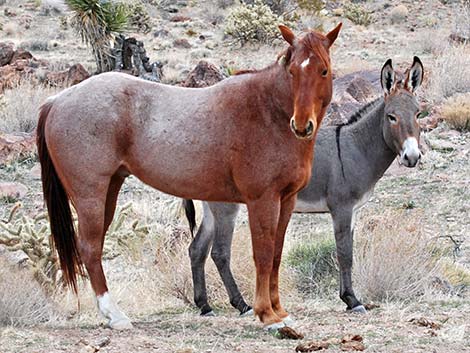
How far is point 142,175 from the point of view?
Answer: 7.39m

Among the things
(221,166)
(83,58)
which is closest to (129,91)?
(221,166)

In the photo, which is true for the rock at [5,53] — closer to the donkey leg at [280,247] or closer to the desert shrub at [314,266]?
the desert shrub at [314,266]

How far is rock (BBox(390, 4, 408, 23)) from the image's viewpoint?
41281 mm

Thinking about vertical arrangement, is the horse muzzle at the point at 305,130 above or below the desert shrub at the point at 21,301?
above

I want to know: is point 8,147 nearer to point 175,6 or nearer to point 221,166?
point 221,166

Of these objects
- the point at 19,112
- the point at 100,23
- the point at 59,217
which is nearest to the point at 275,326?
the point at 59,217

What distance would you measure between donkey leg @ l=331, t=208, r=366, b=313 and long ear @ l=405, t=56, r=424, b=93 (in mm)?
1310

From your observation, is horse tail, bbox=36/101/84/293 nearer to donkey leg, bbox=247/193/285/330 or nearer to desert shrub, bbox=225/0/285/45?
donkey leg, bbox=247/193/285/330

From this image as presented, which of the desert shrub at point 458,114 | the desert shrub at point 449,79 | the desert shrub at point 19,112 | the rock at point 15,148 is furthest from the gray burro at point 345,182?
the desert shrub at point 449,79

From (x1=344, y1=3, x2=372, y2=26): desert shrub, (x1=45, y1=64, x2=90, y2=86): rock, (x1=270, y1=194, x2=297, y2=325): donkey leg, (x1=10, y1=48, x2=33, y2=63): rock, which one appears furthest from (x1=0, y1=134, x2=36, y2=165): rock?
(x1=344, y1=3, x2=372, y2=26): desert shrub

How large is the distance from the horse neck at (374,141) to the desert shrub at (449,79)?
32.0 ft

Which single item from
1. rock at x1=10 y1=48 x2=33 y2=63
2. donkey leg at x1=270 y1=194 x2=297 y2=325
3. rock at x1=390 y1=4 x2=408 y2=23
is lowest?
rock at x1=390 y1=4 x2=408 y2=23

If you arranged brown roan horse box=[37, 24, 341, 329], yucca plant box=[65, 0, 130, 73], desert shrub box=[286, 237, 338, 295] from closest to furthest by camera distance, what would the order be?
brown roan horse box=[37, 24, 341, 329]
desert shrub box=[286, 237, 338, 295]
yucca plant box=[65, 0, 130, 73]

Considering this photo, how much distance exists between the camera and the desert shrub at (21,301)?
7.70 meters
